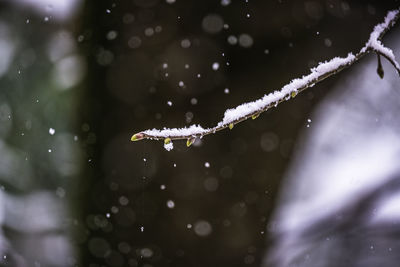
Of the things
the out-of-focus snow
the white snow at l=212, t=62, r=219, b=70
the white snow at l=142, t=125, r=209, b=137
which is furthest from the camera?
the out-of-focus snow

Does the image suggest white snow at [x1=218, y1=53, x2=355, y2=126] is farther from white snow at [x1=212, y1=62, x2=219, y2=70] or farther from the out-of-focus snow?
the out-of-focus snow

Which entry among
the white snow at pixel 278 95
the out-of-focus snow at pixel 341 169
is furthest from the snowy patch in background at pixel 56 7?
the white snow at pixel 278 95

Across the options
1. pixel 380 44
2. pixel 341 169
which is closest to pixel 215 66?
pixel 341 169

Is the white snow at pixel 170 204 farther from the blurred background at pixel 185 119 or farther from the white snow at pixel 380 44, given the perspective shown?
the white snow at pixel 380 44

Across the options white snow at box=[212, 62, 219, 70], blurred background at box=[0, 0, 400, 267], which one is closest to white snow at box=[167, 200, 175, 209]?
blurred background at box=[0, 0, 400, 267]

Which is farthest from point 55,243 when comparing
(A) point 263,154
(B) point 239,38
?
(B) point 239,38

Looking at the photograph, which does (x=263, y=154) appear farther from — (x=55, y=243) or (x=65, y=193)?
(x=55, y=243)

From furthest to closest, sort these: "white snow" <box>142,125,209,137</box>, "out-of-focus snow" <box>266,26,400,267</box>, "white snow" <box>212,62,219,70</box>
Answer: "out-of-focus snow" <box>266,26,400,267</box>, "white snow" <box>212,62,219,70</box>, "white snow" <box>142,125,209,137</box>

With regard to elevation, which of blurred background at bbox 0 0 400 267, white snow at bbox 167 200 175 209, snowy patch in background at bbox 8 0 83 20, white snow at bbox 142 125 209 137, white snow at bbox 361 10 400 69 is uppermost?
snowy patch in background at bbox 8 0 83 20
